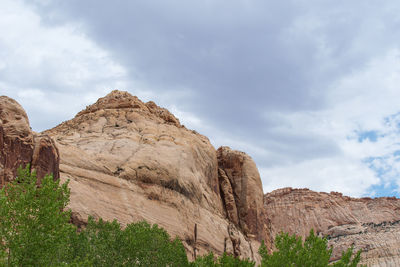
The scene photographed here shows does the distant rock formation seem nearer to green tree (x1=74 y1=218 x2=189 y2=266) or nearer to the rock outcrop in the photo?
the rock outcrop

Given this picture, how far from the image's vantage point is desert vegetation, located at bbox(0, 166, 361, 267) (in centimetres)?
2225

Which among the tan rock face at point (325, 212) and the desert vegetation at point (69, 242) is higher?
the tan rock face at point (325, 212)

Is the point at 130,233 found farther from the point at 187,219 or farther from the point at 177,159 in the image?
the point at 177,159

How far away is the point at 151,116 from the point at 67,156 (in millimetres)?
23200

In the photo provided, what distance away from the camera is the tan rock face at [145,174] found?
46.9m

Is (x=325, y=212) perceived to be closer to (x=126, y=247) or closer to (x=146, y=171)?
(x=146, y=171)

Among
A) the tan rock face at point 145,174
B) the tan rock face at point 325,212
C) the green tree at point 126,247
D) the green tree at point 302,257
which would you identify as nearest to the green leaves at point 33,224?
the green tree at point 126,247

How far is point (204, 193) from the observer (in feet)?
202

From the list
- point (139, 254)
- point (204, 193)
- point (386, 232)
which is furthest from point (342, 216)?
point (139, 254)

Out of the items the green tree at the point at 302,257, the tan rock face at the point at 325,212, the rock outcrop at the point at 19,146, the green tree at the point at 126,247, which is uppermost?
the tan rock face at the point at 325,212

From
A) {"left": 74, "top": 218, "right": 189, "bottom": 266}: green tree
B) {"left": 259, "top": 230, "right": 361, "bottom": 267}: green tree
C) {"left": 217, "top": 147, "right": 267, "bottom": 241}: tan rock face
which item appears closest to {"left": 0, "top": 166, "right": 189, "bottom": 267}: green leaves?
{"left": 74, "top": 218, "right": 189, "bottom": 266}: green tree

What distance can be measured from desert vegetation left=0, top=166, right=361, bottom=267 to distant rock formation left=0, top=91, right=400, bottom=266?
14.0ft

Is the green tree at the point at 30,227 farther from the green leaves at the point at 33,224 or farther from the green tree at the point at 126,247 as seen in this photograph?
the green tree at the point at 126,247

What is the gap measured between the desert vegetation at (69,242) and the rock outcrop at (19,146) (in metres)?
1.34
